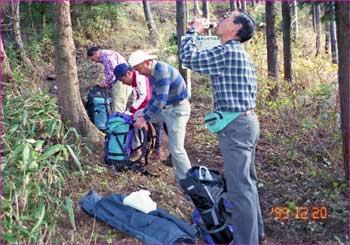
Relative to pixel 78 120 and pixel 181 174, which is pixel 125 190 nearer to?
pixel 181 174

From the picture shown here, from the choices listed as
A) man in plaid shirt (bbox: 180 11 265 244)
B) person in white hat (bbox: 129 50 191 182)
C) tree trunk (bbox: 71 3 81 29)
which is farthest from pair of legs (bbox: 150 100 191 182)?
tree trunk (bbox: 71 3 81 29)

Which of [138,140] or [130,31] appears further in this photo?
[130,31]

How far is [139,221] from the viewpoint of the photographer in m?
4.16

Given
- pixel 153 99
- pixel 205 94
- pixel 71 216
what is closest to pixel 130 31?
pixel 205 94

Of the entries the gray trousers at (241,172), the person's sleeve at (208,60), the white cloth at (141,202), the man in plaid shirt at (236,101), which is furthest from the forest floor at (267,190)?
the person's sleeve at (208,60)

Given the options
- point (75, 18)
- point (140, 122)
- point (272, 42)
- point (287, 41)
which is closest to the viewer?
point (140, 122)

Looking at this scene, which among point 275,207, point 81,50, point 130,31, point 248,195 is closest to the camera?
point 248,195

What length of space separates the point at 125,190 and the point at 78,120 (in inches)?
59.1

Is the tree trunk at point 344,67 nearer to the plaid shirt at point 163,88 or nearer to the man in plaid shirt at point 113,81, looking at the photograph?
the plaid shirt at point 163,88

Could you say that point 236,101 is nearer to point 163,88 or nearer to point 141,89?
point 163,88

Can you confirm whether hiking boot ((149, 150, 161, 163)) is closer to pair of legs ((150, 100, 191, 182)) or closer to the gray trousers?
pair of legs ((150, 100, 191, 182))

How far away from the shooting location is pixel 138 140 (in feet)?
18.5
